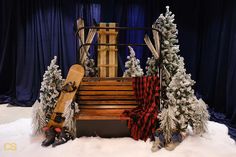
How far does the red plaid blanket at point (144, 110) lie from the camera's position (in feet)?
8.09

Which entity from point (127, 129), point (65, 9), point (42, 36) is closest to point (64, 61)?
point (42, 36)

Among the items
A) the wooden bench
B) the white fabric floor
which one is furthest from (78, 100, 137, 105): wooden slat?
the white fabric floor

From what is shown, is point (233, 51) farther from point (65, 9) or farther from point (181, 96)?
point (65, 9)

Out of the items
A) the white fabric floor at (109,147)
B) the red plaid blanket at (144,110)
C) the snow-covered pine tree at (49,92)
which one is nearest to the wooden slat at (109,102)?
the red plaid blanket at (144,110)

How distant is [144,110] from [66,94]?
837mm

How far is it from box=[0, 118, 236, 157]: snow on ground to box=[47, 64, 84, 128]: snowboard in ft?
0.76

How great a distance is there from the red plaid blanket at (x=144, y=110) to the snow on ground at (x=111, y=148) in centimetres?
11

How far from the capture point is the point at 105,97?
2.71 meters

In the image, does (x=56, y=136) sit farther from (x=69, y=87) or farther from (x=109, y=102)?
(x=109, y=102)

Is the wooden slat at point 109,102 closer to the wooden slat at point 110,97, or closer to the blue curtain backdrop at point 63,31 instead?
the wooden slat at point 110,97

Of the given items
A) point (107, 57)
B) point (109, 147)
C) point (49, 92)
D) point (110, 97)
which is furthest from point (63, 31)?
point (109, 147)

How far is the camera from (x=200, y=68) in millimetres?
4551

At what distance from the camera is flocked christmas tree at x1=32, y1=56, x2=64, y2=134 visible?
101 inches

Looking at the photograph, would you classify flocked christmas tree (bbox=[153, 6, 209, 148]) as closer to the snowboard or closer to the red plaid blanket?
the red plaid blanket
